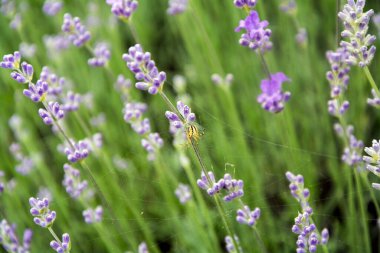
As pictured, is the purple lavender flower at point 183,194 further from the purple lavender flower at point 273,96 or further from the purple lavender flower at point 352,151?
the purple lavender flower at point 352,151

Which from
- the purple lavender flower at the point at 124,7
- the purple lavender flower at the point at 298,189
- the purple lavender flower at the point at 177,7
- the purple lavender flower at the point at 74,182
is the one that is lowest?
the purple lavender flower at the point at 298,189

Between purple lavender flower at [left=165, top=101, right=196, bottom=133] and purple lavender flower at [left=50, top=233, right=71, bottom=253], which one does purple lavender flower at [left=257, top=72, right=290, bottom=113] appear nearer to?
purple lavender flower at [left=165, top=101, right=196, bottom=133]

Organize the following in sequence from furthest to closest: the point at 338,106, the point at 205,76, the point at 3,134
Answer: the point at 3,134, the point at 205,76, the point at 338,106

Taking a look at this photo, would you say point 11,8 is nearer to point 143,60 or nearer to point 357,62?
point 143,60

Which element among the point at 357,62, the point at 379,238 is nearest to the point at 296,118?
the point at 379,238

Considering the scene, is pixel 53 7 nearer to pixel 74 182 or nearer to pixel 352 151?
pixel 74 182

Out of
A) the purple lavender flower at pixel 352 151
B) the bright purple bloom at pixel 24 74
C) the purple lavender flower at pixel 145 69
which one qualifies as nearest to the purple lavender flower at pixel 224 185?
the purple lavender flower at pixel 145 69
